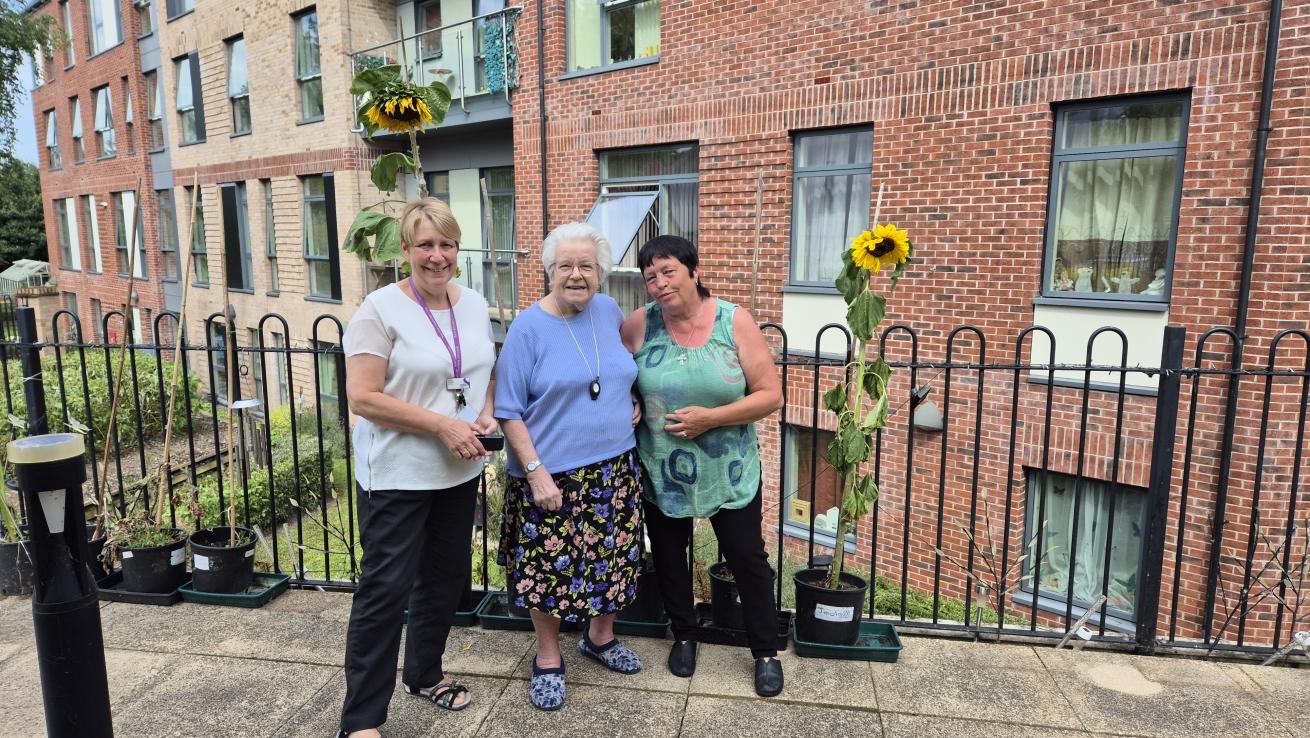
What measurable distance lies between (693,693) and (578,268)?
66.0 inches

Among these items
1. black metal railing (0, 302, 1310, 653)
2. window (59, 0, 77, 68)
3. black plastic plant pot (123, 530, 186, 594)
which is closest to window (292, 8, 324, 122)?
Result: black metal railing (0, 302, 1310, 653)

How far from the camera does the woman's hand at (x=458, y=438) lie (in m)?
2.49

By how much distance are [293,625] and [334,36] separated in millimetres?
13153

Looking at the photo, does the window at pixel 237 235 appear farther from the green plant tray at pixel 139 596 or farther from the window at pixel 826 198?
the green plant tray at pixel 139 596

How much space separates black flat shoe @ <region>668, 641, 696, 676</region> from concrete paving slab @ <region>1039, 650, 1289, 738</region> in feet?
4.67

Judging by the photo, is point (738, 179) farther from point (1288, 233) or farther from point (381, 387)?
point (381, 387)

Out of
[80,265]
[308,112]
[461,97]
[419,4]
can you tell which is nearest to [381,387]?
[461,97]

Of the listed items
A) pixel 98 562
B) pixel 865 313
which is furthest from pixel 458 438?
pixel 98 562

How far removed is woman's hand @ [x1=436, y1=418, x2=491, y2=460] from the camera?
2490 mm

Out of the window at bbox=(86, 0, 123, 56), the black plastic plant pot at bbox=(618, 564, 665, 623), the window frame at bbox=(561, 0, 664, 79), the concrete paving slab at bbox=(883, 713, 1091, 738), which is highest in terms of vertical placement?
the window at bbox=(86, 0, 123, 56)

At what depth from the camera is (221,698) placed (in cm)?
296

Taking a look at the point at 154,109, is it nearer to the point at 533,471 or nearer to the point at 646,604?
the point at 646,604

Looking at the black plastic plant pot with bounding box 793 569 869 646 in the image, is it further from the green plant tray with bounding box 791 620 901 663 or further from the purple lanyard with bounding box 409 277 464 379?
the purple lanyard with bounding box 409 277 464 379

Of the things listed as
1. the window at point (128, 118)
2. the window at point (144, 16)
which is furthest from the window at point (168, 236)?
the window at point (144, 16)
